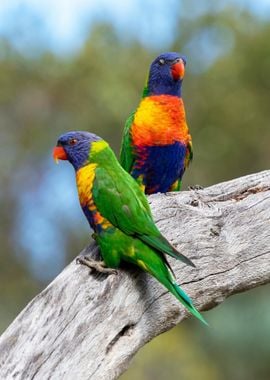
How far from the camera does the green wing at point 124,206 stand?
306cm

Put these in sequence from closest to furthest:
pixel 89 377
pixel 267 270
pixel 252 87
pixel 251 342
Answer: pixel 89 377 → pixel 267 270 → pixel 251 342 → pixel 252 87

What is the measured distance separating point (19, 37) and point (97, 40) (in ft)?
3.71

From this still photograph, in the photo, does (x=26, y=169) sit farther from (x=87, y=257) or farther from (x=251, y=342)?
(x=87, y=257)

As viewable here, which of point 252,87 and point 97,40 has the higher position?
point 97,40

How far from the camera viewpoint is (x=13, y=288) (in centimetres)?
1224

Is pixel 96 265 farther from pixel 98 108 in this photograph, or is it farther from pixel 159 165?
pixel 98 108

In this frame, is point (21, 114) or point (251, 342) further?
point (21, 114)

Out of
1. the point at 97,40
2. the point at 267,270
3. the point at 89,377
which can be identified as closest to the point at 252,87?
the point at 97,40

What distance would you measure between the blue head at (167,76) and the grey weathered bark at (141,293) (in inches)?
30.5

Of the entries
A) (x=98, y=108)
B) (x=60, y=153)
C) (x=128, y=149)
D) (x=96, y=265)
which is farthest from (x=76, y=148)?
(x=98, y=108)

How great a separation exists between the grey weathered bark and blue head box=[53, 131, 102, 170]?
1.11 feet

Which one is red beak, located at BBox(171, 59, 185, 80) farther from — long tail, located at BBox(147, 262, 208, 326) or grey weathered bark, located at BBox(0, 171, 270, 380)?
long tail, located at BBox(147, 262, 208, 326)

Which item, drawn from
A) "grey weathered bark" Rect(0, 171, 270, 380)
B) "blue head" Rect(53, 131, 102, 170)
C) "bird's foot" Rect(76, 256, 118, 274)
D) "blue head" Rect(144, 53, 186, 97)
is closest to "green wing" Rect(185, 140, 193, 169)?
"blue head" Rect(144, 53, 186, 97)

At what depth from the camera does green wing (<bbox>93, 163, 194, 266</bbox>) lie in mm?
3059
